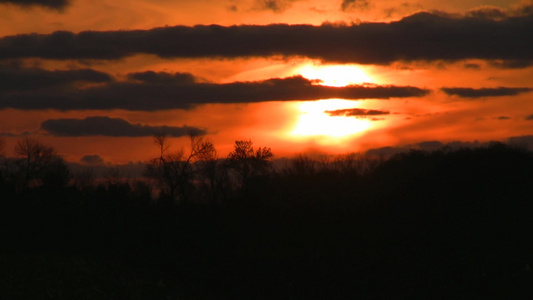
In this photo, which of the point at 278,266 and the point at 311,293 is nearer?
the point at 311,293

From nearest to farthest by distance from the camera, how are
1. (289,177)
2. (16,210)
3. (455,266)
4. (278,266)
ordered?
(455,266) → (278,266) → (16,210) → (289,177)

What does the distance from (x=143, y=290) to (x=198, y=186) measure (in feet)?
248

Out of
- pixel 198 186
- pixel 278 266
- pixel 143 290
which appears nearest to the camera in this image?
pixel 143 290

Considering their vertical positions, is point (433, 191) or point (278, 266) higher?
point (433, 191)

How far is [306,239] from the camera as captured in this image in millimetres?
44938

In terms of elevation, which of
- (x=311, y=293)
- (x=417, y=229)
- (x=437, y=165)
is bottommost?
(x=311, y=293)

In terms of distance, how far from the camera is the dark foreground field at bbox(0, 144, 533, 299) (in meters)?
34.0

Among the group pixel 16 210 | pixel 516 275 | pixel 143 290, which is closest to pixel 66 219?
pixel 16 210

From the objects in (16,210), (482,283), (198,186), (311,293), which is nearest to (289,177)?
(16,210)

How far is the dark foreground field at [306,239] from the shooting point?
3397cm

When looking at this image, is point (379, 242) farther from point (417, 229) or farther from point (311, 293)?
point (311, 293)

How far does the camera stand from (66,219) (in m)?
55.4

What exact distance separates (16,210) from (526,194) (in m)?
39.1

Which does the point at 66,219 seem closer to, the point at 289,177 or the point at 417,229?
the point at 289,177
